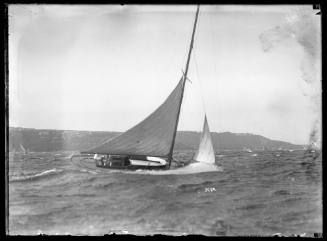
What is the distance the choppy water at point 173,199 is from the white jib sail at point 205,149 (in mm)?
114

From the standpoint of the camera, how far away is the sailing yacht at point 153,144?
514 cm

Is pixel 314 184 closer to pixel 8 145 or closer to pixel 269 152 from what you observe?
pixel 269 152

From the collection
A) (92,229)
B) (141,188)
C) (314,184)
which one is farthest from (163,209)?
(314,184)

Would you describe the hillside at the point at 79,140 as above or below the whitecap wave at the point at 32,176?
above

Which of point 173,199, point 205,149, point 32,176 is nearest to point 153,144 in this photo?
point 205,149

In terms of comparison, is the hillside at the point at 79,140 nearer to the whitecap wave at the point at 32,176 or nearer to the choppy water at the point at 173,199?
the choppy water at the point at 173,199

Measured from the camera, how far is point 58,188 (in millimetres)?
4980

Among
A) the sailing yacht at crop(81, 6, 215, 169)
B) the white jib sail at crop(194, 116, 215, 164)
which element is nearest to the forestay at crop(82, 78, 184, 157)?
the sailing yacht at crop(81, 6, 215, 169)

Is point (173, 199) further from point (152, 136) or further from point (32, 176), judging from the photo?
point (32, 176)

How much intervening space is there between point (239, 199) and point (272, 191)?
0.35 meters

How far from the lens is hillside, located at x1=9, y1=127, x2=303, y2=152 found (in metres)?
4.97

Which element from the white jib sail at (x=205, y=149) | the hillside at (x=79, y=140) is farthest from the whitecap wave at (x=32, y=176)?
the white jib sail at (x=205, y=149)

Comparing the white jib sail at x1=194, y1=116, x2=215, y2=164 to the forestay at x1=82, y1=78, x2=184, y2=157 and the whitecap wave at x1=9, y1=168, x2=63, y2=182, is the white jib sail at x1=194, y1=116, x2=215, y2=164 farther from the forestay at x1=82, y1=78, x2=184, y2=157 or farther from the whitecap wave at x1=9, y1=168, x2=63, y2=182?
the whitecap wave at x1=9, y1=168, x2=63, y2=182

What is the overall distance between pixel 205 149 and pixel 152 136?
113 cm
